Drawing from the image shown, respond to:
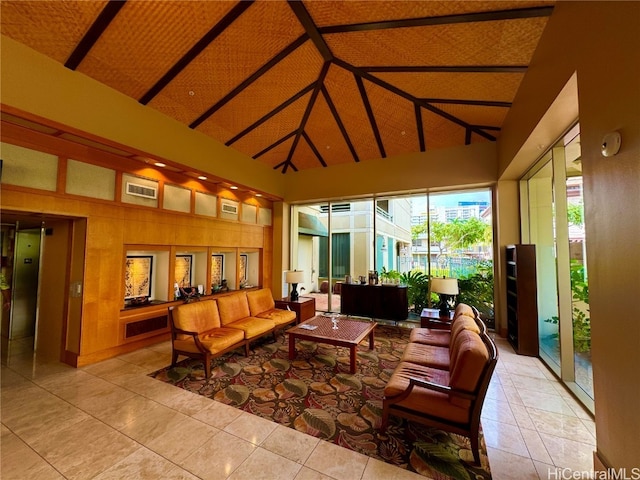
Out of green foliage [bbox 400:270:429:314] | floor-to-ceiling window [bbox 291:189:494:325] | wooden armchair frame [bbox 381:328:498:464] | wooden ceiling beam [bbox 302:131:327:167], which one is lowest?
wooden armchair frame [bbox 381:328:498:464]

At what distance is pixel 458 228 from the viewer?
5812mm

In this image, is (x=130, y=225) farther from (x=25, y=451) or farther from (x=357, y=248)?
(x=357, y=248)

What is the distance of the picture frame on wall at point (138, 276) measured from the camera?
15.3 feet

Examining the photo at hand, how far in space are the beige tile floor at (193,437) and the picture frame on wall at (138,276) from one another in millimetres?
1662

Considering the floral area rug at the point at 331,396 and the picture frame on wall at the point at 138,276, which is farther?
the picture frame on wall at the point at 138,276

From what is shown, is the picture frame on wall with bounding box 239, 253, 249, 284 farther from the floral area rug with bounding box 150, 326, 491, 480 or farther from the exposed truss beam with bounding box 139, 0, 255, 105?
the exposed truss beam with bounding box 139, 0, 255, 105

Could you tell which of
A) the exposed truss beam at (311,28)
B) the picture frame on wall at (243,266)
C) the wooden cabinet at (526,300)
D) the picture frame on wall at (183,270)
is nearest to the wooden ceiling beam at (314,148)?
the exposed truss beam at (311,28)

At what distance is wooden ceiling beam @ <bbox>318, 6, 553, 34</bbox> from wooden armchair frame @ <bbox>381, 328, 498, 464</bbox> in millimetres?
3347

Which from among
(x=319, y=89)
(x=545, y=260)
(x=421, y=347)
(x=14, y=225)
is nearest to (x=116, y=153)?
(x=14, y=225)

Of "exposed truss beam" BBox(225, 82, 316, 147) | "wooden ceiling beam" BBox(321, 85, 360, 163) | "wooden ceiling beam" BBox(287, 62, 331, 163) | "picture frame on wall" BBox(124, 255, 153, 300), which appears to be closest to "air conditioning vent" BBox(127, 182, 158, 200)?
"picture frame on wall" BBox(124, 255, 153, 300)

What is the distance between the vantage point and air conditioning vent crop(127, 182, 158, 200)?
4316mm

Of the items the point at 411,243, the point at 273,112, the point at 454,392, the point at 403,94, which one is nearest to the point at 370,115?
the point at 403,94

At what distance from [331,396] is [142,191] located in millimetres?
4518

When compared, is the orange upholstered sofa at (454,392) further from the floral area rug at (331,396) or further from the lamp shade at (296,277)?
the lamp shade at (296,277)
